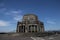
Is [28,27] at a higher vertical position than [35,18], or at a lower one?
lower

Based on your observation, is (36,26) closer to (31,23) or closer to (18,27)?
(31,23)

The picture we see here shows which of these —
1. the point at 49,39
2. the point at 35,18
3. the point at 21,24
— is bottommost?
the point at 49,39

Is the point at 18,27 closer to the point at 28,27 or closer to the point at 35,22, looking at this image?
the point at 28,27

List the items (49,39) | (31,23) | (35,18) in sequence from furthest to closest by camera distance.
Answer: (35,18)
(31,23)
(49,39)

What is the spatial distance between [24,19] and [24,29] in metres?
1.80

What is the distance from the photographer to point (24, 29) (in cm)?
1562

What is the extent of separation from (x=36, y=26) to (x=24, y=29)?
194cm

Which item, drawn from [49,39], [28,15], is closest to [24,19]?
[28,15]

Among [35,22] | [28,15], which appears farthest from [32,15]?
[35,22]

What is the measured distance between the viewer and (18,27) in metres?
15.7

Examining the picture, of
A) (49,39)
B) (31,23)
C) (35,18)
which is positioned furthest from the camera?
(35,18)

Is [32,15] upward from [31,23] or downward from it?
upward

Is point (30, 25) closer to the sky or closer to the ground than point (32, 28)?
closer to the sky

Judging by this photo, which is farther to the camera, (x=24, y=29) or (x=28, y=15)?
(x=28, y=15)
